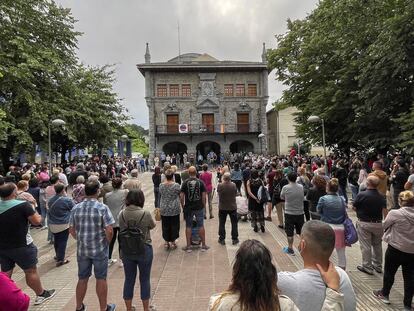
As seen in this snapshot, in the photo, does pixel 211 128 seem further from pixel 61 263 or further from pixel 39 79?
pixel 61 263

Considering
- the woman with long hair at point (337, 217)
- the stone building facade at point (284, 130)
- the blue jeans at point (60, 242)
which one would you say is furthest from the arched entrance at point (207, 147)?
the woman with long hair at point (337, 217)

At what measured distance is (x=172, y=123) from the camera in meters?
39.8

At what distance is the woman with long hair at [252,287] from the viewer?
186cm

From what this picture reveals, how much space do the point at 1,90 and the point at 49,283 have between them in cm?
1415

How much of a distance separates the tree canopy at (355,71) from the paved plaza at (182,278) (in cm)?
697

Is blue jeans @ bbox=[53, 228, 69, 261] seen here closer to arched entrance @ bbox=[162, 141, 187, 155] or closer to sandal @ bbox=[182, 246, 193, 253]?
sandal @ bbox=[182, 246, 193, 253]

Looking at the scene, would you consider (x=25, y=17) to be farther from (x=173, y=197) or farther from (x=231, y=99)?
(x=231, y=99)

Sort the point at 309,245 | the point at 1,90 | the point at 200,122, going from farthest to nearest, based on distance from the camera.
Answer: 1. the point at 200,122
2. the point at 1,90
3. the point at 309,245

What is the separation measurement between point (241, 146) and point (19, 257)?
37791 mm

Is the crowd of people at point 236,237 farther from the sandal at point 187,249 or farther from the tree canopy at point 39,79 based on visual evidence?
the tree canopy at point 39,79

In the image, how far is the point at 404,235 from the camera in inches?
178

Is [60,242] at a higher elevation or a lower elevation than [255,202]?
lower

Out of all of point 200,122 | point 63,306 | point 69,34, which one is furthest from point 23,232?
point 200,122

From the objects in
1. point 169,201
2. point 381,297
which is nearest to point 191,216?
point 169,201
